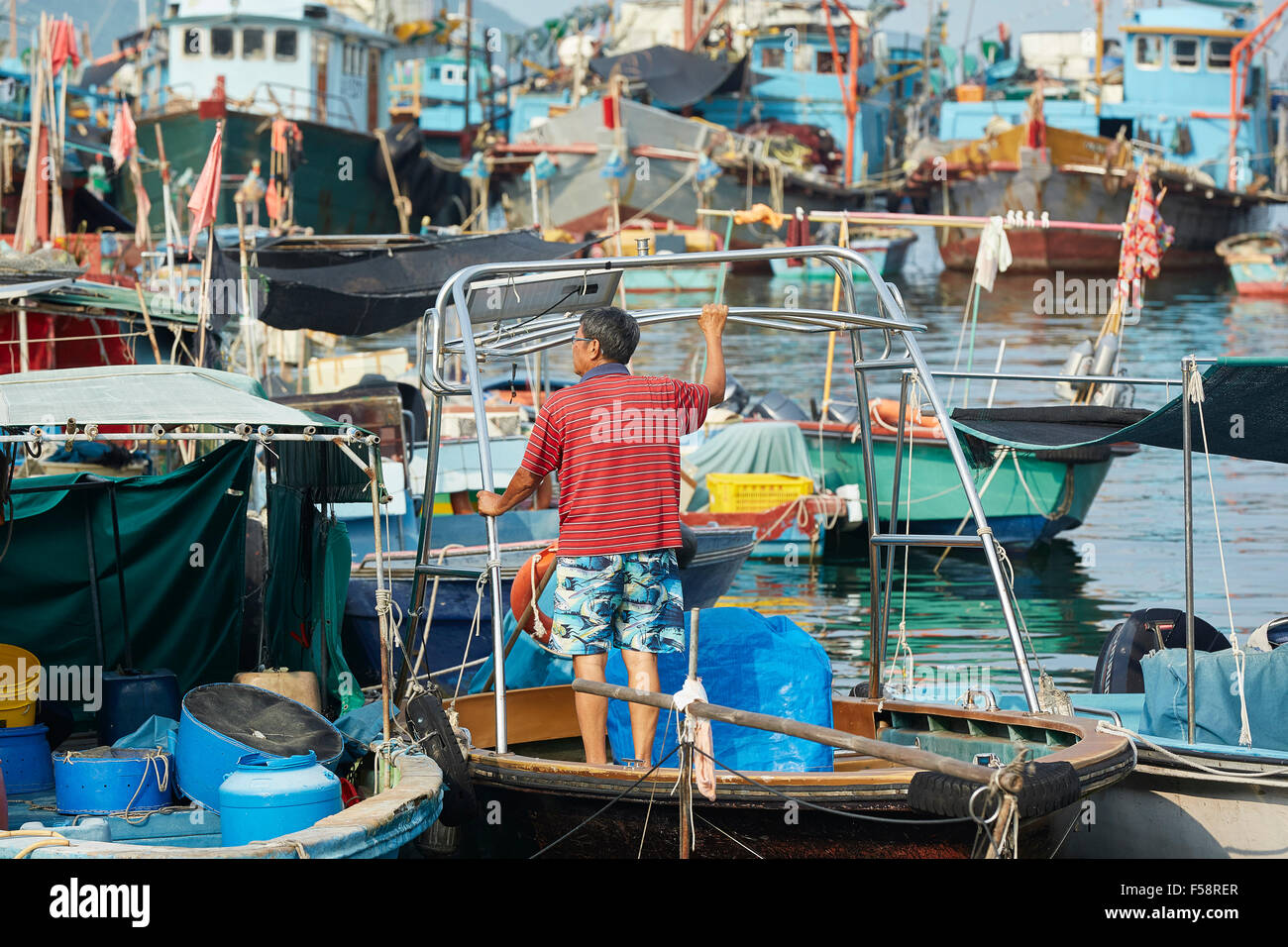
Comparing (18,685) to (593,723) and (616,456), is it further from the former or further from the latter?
(616,456)

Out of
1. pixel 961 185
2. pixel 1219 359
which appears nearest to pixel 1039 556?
pixel 1219 359

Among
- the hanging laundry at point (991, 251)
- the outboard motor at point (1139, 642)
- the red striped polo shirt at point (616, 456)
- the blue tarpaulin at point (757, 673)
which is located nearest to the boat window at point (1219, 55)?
the hanging laundry at point (991, 251)

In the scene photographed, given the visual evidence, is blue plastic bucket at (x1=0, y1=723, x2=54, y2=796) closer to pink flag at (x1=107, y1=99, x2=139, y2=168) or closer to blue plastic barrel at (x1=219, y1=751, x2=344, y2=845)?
blue plastic barrel at (x1=219, y1=751, x2=344, y2=845)

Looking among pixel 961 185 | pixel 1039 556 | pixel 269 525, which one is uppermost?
pixel 961 185

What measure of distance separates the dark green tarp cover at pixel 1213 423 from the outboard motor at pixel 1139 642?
1.24 metres

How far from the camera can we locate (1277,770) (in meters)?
6.35

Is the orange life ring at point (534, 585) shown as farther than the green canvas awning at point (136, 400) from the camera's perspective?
Yes

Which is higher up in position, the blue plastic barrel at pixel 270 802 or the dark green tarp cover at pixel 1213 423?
the dark green tarp cover at pixel 1213 423

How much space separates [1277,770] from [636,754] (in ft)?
8.58

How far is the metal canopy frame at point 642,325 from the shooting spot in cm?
620

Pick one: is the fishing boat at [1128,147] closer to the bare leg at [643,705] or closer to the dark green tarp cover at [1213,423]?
the dark green tarp cover at [1213,423]

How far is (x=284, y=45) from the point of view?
41.4 meters

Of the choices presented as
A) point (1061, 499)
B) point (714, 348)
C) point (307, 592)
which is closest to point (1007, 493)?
point (1061, 499)
